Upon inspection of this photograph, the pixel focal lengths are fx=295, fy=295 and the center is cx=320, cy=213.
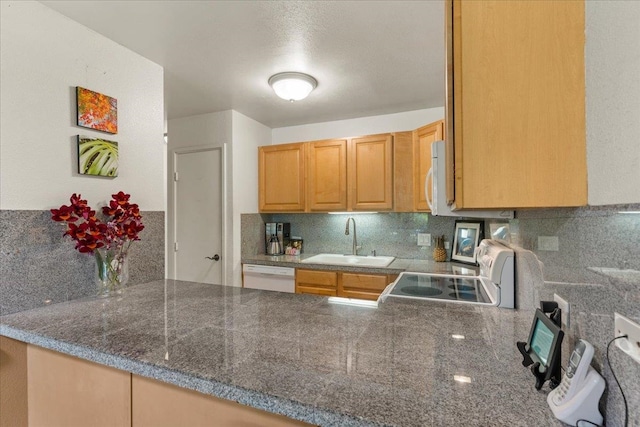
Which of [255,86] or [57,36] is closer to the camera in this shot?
[57,36]

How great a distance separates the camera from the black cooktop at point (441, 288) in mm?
1483

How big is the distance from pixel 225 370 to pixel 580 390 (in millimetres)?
777

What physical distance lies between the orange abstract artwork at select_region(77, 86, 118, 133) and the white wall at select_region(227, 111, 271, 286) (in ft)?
4.22

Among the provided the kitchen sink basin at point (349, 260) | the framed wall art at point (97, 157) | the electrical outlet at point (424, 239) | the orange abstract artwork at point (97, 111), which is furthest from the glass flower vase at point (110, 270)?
the electrical outlet at point (424, 239)

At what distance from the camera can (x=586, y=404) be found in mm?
559

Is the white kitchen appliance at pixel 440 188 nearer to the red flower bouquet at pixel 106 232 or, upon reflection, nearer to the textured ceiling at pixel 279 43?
the textured ceiling at pixel 279 43

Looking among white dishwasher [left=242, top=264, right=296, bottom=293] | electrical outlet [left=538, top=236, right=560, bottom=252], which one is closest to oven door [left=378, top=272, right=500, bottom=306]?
electrical outlet [left=538, top=236, right=560, bottom=252]

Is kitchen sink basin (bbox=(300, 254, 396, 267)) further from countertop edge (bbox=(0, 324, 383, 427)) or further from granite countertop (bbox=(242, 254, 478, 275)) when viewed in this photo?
countertop edge (bbox=(0, 324, 383, 427))

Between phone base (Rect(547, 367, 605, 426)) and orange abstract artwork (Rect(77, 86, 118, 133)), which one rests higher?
orange abstract artwork (Rect(77, 86, 118, 133))

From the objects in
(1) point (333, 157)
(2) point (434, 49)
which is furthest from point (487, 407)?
(1) point (333, 157)

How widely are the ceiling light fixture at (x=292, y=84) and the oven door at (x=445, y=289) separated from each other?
5.11 feet

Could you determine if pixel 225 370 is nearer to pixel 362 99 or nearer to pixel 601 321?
pixel 601 321

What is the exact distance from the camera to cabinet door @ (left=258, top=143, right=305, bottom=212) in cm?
318

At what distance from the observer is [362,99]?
106 inches
